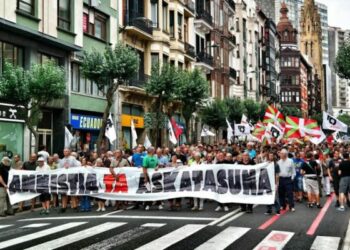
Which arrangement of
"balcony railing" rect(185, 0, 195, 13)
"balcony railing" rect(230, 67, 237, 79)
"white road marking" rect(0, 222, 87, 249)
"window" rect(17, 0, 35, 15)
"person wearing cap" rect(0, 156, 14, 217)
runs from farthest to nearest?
"balcony railing" rect(230, 67, 237, 79) → "balcony railing" rect(185, 0, 195, 13) → "window" rect(17, 0, 35, 15) → "person wearing cap" rect(0, 156, 14, 217) → "white road marking" rect(0, 222, 87, 249)

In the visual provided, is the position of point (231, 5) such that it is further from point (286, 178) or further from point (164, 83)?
point (286, 178)

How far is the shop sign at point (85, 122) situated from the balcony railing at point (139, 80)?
12.1 ft

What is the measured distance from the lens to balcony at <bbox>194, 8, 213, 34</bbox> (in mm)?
47562

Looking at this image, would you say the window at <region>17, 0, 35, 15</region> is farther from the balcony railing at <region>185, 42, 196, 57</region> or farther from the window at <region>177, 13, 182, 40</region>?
the balcony railing at <region>185, 42, 196, 57</region>

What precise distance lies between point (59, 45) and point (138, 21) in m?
8.97

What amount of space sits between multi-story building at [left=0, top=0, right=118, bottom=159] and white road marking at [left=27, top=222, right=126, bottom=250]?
12.2 meters

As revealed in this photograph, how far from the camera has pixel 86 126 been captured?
30.2m

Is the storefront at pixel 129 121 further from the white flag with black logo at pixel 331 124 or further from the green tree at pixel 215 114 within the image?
the white flag with black logo at pixel 331 124

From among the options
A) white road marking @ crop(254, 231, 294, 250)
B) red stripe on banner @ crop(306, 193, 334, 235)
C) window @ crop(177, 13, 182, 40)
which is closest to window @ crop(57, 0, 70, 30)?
window @ crop(177, 13, 182, 40)

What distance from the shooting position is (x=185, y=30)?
44469 mm

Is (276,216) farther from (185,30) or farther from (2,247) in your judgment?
(185,30)

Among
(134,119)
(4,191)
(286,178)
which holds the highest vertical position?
(134,119)

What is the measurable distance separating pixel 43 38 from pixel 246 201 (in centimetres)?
1407

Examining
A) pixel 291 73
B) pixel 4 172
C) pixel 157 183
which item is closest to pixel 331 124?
pixel 157 183
